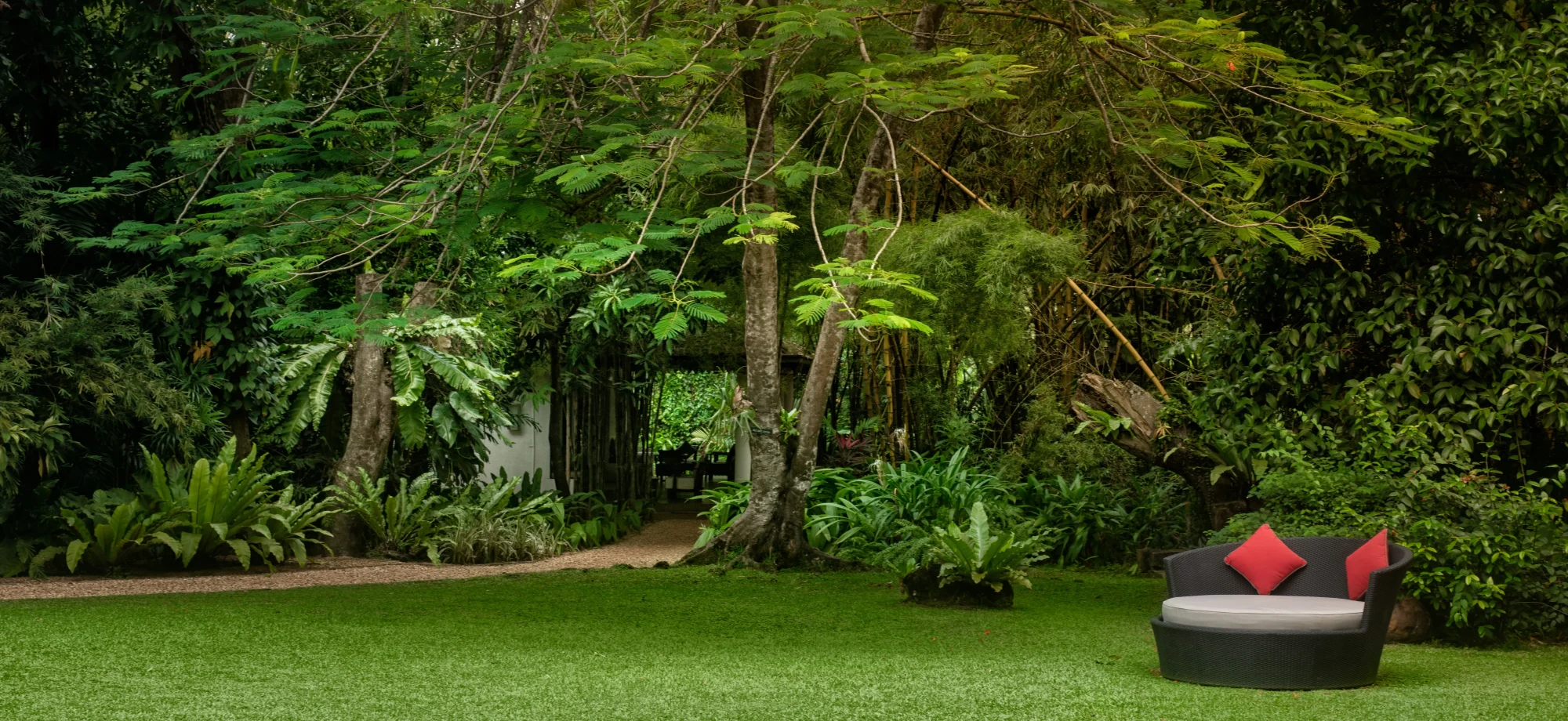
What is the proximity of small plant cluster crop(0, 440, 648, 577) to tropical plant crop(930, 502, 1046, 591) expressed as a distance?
160 inches

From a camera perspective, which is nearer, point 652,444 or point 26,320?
point 26,320

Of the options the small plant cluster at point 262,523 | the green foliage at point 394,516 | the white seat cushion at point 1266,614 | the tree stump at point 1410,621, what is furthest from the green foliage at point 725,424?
the white seat cushion at point 1266,614

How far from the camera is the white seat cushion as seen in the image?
14.9 ft

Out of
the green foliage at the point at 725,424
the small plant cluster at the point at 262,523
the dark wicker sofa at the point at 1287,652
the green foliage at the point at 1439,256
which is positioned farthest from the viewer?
the green foliage at the point at 725,424

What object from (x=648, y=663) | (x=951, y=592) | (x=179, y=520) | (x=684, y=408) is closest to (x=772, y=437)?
(x=951, y=592)

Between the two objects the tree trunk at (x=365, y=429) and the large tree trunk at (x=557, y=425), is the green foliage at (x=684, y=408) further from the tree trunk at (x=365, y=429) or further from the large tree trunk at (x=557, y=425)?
the tree trunk at (x=365, y=429)

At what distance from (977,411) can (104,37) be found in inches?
291

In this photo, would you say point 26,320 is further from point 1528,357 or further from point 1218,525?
point 1528,357

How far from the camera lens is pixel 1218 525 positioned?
7938 millimetres

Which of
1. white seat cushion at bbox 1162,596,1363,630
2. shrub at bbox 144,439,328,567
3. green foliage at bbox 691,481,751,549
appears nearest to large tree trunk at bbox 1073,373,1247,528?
green foliage at bbox 691,481,751,549

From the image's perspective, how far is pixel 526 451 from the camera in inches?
512

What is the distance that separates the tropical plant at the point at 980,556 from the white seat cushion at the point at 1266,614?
189cm

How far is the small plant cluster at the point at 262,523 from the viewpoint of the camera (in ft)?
26.3

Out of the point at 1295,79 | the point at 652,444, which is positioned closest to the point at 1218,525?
the point at 1295,79
